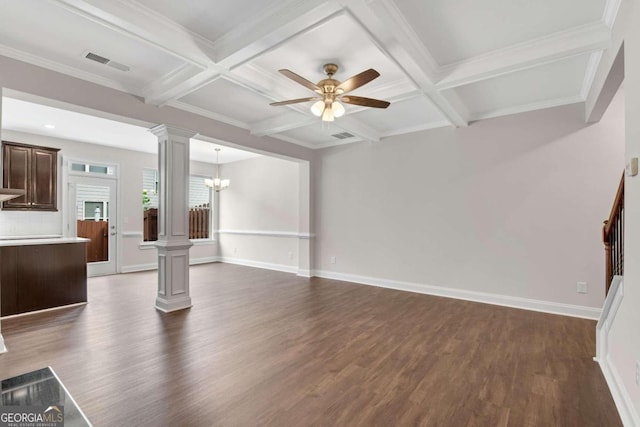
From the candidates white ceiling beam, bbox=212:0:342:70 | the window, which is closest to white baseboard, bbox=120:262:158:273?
the window

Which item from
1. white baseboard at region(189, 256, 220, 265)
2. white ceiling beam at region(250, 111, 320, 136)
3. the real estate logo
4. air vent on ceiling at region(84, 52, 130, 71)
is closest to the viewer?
the real estate logo

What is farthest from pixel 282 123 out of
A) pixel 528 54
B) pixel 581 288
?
pixel 581 288

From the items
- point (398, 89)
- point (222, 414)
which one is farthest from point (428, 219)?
point (222, 414)

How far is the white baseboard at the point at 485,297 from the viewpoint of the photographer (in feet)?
12.8

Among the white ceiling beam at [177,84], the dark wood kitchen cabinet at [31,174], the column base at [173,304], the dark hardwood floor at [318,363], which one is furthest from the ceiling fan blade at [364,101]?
the dark wood kitchen cabinet at [31,174]

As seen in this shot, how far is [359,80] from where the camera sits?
9.30 ft

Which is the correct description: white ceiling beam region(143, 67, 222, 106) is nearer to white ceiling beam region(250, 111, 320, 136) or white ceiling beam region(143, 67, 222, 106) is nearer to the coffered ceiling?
the coffered ceiling

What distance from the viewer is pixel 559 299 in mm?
4012

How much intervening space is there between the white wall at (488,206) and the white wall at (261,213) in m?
1.36

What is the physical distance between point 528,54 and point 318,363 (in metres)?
3.35

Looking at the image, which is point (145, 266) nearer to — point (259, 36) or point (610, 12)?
point (259, 36)

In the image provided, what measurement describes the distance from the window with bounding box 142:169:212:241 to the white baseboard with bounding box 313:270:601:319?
448cm

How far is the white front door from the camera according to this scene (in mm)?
6270

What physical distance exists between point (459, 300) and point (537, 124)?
2699 millimetres
